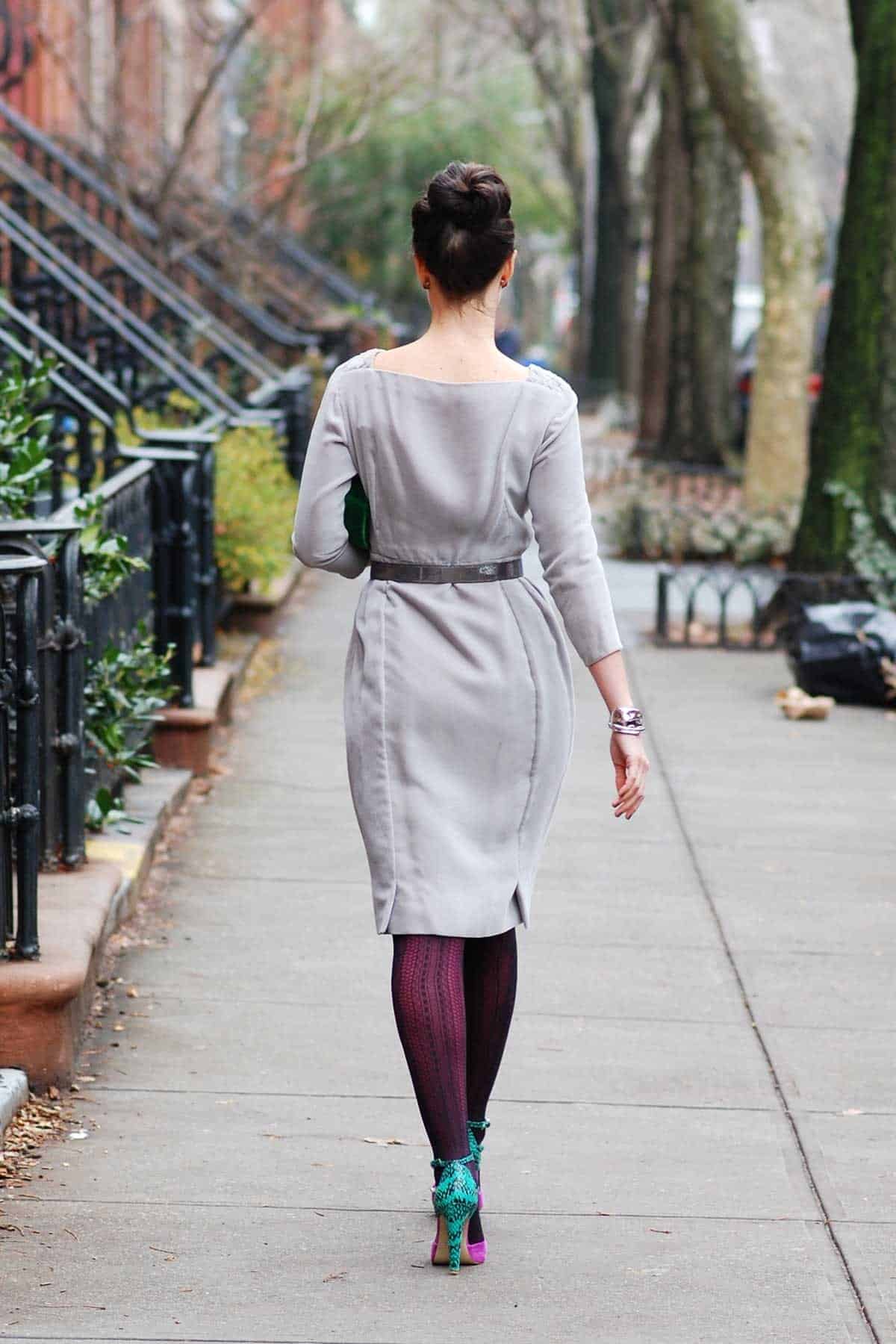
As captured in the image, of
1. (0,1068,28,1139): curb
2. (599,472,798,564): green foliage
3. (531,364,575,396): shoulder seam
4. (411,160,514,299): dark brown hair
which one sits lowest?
(599,472,798,564): green foliage

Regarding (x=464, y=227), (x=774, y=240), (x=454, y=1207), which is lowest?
(x=454, y=1207)

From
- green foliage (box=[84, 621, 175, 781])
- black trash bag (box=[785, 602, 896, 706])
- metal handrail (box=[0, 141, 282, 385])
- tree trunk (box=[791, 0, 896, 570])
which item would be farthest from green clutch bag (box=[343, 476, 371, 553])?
metal handrail (box=[0, 141, 282, 385])

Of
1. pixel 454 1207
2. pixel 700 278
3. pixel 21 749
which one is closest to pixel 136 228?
pixel 700 278

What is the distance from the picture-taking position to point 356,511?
3.47 meters

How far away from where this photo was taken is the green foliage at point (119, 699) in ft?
18.1

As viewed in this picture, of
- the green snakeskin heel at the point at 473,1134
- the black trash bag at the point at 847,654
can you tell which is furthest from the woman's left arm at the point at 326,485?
the black trash bag at the point at 847,654

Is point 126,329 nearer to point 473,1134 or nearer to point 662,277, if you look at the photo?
point 473,1134

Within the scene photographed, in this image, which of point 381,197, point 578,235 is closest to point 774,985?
point 381,197

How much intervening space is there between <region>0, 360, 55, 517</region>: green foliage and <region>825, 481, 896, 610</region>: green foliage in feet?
18.4

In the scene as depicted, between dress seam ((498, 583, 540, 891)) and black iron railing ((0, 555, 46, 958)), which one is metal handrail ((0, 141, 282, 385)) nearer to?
black iron railing ((0, 555, 46, 958))

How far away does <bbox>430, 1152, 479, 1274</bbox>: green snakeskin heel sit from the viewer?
3.40m

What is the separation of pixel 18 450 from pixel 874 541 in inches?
257

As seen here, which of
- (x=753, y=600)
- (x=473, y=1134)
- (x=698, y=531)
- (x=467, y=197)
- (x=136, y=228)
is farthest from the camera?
(x=136, y=228)

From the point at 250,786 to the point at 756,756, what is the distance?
7.31ft
